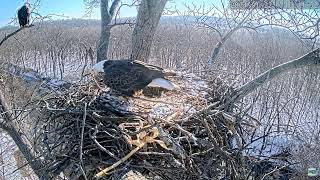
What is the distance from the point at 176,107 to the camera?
321cm

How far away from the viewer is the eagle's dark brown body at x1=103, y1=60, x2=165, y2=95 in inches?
136

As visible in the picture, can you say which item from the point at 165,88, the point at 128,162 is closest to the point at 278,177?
the point at 165,88

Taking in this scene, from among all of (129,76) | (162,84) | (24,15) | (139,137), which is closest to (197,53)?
(24,15)

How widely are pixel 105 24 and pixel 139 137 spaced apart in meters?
5.18

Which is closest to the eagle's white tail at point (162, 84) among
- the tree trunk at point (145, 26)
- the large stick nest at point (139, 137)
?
the large stick nest at point (139, 137)

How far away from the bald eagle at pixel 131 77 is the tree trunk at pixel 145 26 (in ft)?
5.49

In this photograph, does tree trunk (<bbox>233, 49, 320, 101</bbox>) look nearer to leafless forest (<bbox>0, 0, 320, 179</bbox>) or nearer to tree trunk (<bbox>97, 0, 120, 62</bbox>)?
tree trunk (<bbox>97, 0, 120, 62</bbox>)

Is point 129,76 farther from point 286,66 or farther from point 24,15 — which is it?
point 286,66

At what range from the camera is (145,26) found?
535 cm

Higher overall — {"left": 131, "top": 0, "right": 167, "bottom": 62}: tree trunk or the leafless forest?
{"left": 131, "top": 0, "right": 167, "bottom": 62}: tree trunk

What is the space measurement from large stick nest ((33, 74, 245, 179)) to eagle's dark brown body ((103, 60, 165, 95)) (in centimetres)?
13

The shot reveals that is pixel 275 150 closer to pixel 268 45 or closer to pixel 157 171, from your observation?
pixel 157 171

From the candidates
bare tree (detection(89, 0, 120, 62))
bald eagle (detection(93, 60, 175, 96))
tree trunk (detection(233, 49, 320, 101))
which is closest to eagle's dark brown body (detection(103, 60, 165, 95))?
bald eagle (detection(93, 60, 175, 96))

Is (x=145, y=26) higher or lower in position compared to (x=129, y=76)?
higher
